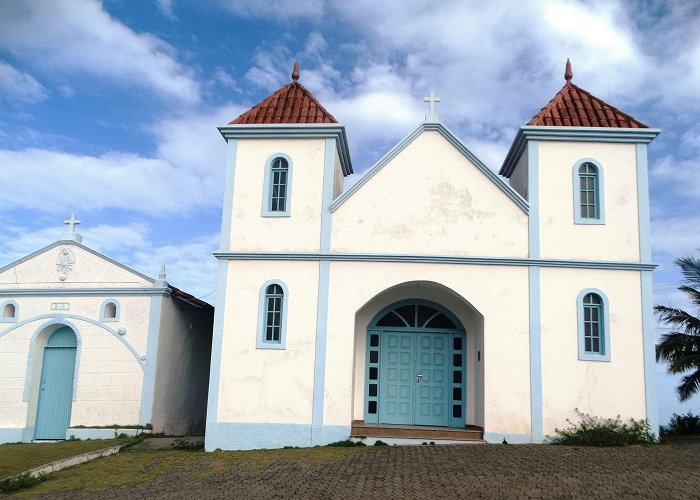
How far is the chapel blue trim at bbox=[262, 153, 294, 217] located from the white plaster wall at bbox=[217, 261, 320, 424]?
41.3 inches

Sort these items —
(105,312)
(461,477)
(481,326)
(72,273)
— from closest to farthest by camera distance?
1. (461,477)
2. (481,326)
3. (105,312)
4. (72,273)

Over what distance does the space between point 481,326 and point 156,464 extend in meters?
6.75

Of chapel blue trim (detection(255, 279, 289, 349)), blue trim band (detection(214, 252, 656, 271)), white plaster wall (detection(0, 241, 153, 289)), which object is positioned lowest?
chapel blue trim (detection(255, 279, 289, 349))

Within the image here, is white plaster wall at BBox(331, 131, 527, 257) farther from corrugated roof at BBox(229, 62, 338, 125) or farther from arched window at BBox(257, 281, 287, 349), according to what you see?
corrugated roof at BBox(229, 62, 338, 125)

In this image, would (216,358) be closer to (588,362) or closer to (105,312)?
(105,312)

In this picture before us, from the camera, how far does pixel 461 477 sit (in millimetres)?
10031

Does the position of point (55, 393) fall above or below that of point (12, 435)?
above

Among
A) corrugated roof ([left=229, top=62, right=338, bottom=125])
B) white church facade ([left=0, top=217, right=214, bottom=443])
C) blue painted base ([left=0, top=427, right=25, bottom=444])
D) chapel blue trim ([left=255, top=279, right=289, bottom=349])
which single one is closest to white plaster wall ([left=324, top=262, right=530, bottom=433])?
chapel blue trim ([left=255, top=279, right=289, bottom=349])

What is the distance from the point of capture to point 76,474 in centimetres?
1141

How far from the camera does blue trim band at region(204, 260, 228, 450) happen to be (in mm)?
13250

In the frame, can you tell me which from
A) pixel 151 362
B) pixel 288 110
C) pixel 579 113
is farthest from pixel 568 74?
pixel 151 362

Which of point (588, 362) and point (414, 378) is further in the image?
point (414, 378)

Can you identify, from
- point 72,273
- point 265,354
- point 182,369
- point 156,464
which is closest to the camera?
point 156,464

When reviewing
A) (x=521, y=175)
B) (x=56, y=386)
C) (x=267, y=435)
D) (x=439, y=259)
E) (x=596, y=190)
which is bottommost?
(x=267, y=435)
